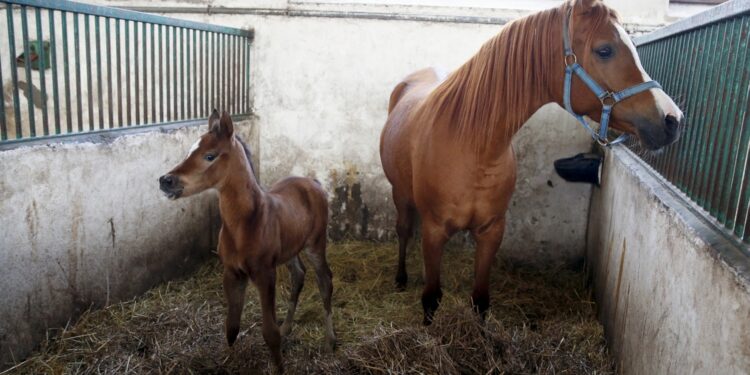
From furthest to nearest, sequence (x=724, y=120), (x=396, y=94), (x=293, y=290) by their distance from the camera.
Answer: (x=396, y=94), (x=293, y=290), (x=724, y=120)

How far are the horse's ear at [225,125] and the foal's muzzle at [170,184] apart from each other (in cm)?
30

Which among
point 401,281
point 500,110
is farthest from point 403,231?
point 500,110

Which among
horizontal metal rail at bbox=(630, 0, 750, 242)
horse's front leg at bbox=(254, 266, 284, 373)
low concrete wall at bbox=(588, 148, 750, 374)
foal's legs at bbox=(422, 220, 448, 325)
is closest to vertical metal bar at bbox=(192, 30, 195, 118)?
horse's front leg at bbox=(254, 266, 284, 373)

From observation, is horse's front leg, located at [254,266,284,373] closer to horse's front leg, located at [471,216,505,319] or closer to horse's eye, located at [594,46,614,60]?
horse's front leg, located at [471,216,505,319]

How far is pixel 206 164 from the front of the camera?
8.05 feet

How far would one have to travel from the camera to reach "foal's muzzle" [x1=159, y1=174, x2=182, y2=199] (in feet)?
7.72

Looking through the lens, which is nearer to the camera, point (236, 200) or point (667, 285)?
point (667, 285)

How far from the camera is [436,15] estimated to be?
4516 millimetres

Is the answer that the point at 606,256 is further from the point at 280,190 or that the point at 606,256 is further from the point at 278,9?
the point at 278,9

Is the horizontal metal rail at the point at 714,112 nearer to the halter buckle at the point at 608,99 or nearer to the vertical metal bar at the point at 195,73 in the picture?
the halter buckle at the point at 608,99

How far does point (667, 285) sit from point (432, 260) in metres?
1.28

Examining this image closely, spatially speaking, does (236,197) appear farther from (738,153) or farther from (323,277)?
(738,153)

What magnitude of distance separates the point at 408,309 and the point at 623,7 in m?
2.94

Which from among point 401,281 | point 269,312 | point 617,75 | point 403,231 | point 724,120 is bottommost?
point 401,281
